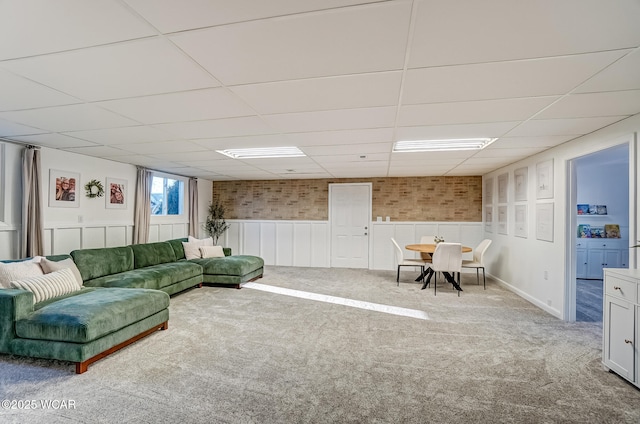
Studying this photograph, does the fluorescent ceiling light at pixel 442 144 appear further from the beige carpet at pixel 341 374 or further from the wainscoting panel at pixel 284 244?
the wainscoting panel at pixel 284 244

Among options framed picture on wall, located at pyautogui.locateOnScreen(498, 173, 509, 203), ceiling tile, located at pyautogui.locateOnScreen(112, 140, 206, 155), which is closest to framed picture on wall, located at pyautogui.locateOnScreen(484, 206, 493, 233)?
framed picture on wall, located at pyautogui.locateOnScreen(498, 173, 509, 203)

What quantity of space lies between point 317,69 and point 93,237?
5.10m

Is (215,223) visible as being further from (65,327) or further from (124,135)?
(65,327)

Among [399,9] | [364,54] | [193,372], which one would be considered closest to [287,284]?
[193,372]

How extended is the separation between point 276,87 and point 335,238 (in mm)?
5867

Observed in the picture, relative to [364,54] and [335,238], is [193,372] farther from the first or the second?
[335,238]

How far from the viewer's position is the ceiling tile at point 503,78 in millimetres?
1897

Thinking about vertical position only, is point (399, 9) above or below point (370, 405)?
above

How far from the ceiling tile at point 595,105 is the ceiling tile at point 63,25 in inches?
121

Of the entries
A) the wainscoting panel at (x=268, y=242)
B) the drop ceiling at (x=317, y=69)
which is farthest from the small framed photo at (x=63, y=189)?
the wainscoting panel at (x=268, y=242)

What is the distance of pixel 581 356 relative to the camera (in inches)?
115

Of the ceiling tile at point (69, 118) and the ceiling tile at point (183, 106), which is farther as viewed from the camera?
the ceiling tile at point (69, 118)

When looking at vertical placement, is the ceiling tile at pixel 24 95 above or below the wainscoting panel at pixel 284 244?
above

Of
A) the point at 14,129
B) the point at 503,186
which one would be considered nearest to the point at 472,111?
the point at 503,186
